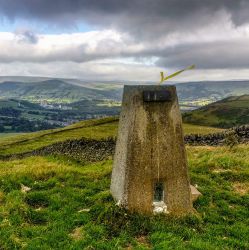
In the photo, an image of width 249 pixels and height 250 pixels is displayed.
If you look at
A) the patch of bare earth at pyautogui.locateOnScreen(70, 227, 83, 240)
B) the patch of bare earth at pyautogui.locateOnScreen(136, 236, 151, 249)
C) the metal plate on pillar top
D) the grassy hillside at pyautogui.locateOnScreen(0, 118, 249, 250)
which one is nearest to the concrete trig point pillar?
the metal plate on pillar top

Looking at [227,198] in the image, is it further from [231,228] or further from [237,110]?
[237,110]

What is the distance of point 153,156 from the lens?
Result: 31.9 feet

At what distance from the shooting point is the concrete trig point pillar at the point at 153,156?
9664 mm

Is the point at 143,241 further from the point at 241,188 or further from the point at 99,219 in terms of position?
the point at 241,188

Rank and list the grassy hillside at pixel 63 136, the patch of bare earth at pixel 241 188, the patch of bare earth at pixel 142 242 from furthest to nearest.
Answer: the grassy hillside at pixel 63 136
the patch of bare earth at pixel 241 188
the patch of bare earth at pixel 142 242

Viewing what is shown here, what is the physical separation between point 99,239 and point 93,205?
194 cm

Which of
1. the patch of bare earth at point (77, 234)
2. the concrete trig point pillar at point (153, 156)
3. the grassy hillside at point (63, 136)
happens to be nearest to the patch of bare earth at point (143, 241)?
the concrete trig point pillar at point (153, 156)

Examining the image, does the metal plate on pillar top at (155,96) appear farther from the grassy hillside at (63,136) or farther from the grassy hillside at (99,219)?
the grassy hillside at (63,136)

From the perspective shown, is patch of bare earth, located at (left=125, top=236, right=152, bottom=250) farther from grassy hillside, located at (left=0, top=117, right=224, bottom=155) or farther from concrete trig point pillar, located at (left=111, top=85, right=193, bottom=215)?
grassy hillside, located at (left=0, top=117, right=224, bottom=155)

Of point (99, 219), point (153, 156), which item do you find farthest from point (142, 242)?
→ point (153, 156)

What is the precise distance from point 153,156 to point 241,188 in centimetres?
490

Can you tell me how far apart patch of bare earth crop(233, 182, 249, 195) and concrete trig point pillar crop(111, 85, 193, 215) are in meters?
3.17

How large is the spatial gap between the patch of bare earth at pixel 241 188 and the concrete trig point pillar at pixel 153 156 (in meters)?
3.17

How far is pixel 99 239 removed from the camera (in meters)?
8.38
